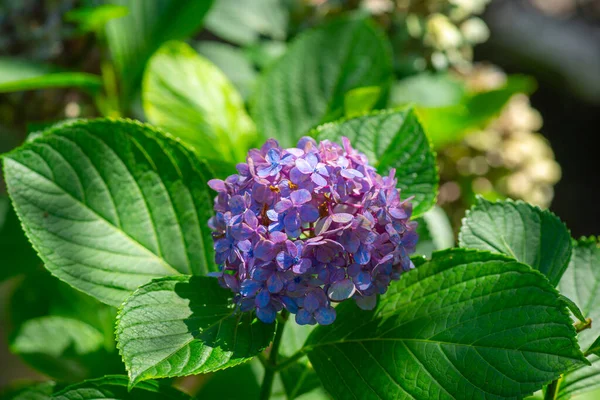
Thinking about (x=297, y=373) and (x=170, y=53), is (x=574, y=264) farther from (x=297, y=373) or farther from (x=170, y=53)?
(x=170, y=53)

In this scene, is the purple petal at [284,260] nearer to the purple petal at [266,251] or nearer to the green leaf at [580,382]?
the purple petal at [266,251]

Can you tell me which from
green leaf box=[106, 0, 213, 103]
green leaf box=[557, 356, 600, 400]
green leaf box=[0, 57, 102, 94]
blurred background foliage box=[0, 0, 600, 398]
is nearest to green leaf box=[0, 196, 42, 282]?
blurred background foliage box=[0, 0, 600, 398]

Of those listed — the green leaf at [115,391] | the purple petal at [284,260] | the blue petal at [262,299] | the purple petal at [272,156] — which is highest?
the purple petal at [272,156]

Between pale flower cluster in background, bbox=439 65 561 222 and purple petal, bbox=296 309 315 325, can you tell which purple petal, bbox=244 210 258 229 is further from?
pale flower cluster in background, bbox=439 65 561 222

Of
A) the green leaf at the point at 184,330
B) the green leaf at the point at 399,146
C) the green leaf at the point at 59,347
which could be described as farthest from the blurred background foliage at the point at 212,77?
the green leaf at the point at 184,330

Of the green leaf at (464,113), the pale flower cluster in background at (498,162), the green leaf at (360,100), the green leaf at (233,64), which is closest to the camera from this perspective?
the green leaf at (360,100)

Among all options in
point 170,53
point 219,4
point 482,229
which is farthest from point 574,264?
point 219,4
